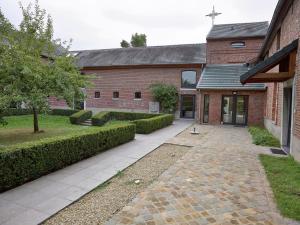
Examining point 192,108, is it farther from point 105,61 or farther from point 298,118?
point 298,118

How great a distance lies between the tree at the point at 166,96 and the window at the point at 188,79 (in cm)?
111

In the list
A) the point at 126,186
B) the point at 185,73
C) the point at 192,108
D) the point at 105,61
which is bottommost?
the point at 126,186

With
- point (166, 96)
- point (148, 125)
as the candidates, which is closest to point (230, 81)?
point (166, 96)

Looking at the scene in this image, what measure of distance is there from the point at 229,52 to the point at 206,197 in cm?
1766

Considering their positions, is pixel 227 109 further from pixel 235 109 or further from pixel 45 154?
pixel 45 154

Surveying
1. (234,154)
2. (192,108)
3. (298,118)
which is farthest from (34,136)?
(192,108)

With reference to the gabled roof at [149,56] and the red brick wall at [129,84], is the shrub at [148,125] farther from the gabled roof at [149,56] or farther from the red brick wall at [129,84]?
the gabled roof at [149,56]

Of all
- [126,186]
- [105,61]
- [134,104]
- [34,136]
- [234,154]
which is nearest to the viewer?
[126,186]

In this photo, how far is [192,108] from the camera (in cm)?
2086

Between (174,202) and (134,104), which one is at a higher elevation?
(134,104)

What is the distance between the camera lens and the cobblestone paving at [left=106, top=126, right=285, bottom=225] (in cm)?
384

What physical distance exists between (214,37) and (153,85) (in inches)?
267

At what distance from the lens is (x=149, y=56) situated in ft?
76.3

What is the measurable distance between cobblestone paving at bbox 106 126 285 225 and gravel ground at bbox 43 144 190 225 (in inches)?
9.8
